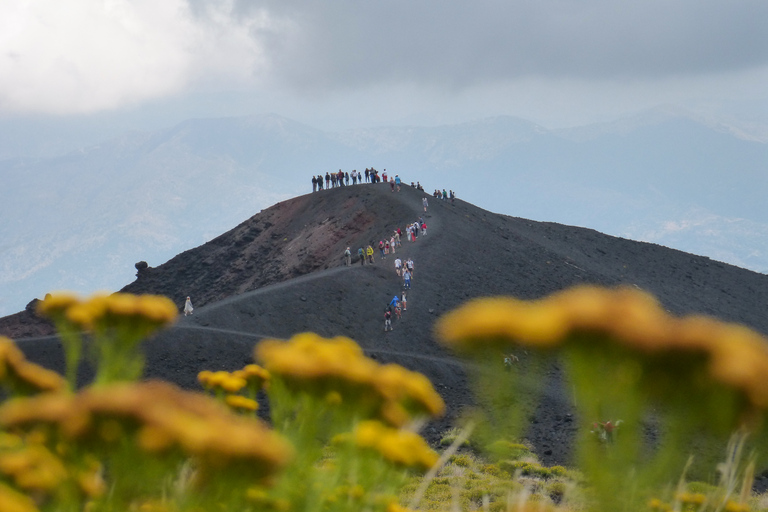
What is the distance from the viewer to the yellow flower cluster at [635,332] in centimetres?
198

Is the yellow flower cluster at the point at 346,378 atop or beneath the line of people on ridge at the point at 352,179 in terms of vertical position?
beneath

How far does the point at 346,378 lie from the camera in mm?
2697

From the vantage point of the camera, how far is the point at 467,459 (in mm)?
17984

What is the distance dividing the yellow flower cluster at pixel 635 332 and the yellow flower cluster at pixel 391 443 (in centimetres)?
63

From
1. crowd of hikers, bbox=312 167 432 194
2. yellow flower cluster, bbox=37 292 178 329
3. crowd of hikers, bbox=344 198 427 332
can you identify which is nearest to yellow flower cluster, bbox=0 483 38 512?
yellow flower cluster, bbox=37 292 178 329

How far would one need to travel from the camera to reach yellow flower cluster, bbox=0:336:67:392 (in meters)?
3.02

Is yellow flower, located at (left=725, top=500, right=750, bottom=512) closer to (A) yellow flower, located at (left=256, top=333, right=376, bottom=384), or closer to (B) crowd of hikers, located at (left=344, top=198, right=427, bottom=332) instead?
(A) yellow flower, located at (left=256, top=333, right=376, bottom=384)

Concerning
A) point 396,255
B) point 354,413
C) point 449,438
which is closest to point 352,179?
point 396,255

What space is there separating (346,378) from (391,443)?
32 centimetres

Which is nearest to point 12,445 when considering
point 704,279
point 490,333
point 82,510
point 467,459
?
point 82,510

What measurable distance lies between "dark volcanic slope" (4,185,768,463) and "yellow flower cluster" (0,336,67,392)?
18042 millimetres

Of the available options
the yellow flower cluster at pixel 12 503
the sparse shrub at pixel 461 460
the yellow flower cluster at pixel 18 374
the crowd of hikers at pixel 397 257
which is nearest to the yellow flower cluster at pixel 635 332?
the yellow flower cluster at pixel 12 503

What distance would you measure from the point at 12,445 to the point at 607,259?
166ft

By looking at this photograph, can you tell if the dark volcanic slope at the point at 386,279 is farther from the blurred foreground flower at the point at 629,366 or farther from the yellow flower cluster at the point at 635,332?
the yellow flower cluster at the point at 635,332
